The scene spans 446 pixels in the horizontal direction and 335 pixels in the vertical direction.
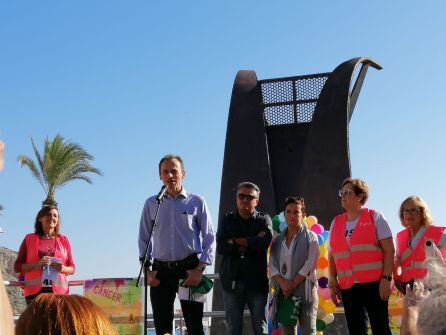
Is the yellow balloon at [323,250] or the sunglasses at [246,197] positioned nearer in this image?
the sunglasses at [246,197]

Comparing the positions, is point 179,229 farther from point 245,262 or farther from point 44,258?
point 44,258

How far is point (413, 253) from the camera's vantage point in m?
6.04

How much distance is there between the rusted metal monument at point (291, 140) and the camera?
53.2 feet

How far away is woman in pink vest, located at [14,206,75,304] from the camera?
6.75m

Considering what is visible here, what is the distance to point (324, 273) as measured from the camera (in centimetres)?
762

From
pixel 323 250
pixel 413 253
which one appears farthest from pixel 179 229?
pixel 323 250

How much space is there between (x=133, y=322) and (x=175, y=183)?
2.69 meters

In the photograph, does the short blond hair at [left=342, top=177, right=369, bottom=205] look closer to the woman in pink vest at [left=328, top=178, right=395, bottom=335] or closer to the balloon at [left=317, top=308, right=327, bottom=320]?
the woman in pink vest at [left=328, top=178, right=395, bottom=335]

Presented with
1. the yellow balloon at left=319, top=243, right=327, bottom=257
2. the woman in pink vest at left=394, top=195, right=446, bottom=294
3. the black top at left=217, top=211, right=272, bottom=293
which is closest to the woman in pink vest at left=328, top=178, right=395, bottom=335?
the woman in pink vest at left=394, top=195, right=446, bottom=294

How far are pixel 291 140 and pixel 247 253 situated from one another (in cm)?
1096

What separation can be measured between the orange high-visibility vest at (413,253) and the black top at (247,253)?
119 cm

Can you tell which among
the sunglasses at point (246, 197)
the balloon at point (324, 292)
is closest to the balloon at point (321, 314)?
the balloon at point (324, 292)

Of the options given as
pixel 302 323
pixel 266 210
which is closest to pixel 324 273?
pixel 302 323

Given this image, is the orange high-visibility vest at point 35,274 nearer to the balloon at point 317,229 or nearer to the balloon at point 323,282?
the balloon at point 323,282
